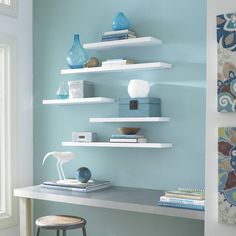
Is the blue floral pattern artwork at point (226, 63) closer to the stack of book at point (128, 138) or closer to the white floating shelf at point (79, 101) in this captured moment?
the stack of book at point (128, 138)

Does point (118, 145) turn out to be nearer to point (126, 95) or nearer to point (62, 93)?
point (126, 95)

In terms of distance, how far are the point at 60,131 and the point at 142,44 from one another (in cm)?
116

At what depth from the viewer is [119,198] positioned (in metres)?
3.39

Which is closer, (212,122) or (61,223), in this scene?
(212,122)

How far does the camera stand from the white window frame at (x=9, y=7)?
4152 millimetres

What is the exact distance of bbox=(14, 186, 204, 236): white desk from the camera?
3.10 metres

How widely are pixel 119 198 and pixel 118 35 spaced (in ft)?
4.19

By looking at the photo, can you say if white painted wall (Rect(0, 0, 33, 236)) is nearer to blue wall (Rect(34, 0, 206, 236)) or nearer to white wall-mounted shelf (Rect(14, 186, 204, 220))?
blue wall (Rect(34, 0, 206, 236))

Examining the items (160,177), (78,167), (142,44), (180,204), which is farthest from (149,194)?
(142,44)

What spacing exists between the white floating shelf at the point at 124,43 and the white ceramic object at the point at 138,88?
0.97 feet

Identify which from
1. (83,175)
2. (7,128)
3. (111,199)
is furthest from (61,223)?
(7,128)

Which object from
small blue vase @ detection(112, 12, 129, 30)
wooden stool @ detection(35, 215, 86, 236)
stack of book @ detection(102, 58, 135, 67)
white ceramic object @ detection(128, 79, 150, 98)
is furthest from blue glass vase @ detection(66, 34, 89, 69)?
wooden stool @ detection(35, 215, 86, 236)

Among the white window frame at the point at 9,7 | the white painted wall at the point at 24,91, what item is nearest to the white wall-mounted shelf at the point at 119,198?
the white painted wall at the point at 24,91

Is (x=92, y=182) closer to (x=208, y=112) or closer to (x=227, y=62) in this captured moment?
(x=208, y=112)
